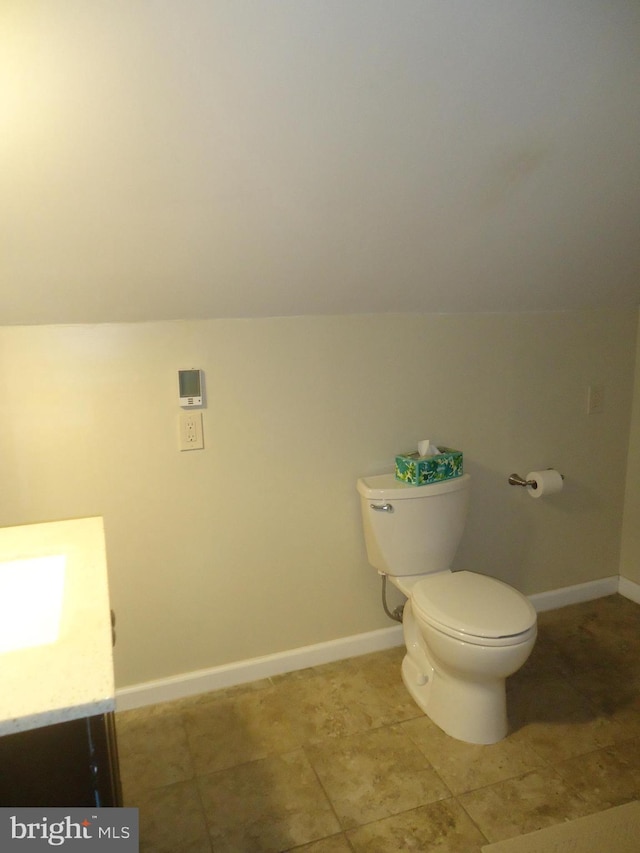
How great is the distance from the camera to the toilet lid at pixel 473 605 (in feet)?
6.26

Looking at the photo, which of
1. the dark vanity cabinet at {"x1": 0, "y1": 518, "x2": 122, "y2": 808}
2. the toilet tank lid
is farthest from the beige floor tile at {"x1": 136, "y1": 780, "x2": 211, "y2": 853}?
the toilet tank lid

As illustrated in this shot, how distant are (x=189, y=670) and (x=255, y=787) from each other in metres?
0.54

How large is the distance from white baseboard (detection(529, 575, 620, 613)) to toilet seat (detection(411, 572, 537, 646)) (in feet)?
2.60

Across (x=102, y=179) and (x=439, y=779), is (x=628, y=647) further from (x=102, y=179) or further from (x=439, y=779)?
(x=102, y=179)

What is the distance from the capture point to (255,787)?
1875mm

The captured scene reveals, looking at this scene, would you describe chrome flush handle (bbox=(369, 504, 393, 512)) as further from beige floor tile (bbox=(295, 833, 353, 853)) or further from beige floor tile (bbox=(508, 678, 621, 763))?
beige floor tile (bbox=(295, 833, 353, 853))

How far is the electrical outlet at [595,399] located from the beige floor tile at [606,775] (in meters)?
1.34

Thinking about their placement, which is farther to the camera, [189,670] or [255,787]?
[189,670]

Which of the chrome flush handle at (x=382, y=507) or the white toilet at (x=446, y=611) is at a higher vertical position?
the chrome flush handle at (x=382, y=507)

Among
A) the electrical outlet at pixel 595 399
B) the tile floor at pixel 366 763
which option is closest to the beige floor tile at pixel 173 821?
the tile floor at pixel 366 763

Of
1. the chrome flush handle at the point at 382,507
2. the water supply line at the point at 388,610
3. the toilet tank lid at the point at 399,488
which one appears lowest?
the water supply line at the point at 388,610

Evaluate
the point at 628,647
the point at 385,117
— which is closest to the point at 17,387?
the point at 385,117

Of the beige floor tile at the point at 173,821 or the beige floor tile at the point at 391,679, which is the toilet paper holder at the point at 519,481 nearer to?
the beige floor tile at the point at 391,679

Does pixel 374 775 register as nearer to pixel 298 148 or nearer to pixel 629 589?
pixel 629 589
